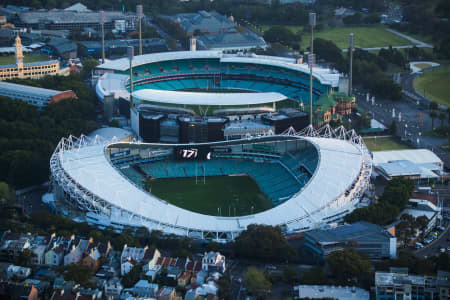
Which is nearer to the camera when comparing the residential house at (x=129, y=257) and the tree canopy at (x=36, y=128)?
the residential house at (x=129, y=257)

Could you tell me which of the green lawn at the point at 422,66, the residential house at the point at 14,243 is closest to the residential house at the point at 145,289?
the residential house at the point at 14,243

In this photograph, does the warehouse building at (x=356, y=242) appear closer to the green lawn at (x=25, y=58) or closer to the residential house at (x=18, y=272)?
the residential house at (x=18, y=272)

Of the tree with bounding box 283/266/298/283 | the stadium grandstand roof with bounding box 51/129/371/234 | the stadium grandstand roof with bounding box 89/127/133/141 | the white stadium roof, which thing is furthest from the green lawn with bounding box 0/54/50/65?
the tree with bounding box 283/266/298/283

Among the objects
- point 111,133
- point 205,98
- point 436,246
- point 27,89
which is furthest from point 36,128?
point 436,246

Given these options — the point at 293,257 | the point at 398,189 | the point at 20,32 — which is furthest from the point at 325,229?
the point at 20,32

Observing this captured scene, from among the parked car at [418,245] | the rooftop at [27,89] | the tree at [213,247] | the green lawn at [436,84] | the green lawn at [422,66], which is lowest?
the parked car at [418,245]

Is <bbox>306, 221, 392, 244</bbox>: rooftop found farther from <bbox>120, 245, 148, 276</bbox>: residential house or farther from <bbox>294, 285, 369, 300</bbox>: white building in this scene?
<bbox>120, 245, 148, 276</bbox>: residential house

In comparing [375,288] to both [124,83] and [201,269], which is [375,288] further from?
[124,83]
